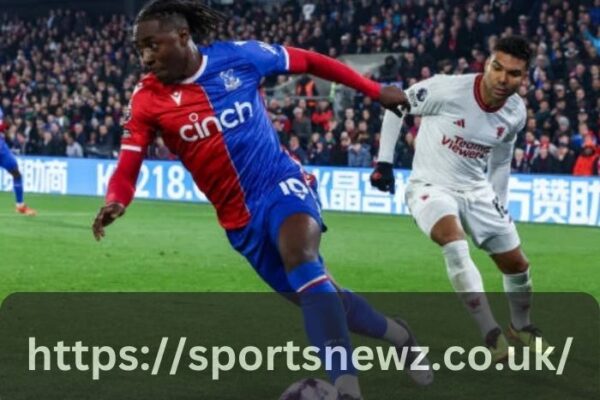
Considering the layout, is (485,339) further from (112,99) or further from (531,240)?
(112,99)

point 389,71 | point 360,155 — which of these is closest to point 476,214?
point 360,155

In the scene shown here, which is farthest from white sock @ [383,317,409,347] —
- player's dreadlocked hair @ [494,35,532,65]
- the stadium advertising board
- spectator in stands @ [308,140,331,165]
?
spectator in stands @ [308,140,331,165]

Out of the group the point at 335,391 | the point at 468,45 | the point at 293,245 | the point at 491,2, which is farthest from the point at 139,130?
the point at 491,2

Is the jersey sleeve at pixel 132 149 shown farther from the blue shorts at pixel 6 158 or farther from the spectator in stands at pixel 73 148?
the spectator in stands at pixel 73 148

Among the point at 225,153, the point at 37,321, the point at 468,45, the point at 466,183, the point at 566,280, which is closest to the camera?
the point at 225,153

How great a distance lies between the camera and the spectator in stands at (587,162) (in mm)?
18781

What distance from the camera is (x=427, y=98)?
7.65m

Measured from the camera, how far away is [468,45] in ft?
78.4

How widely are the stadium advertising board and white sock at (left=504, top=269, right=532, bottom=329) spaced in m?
10.8

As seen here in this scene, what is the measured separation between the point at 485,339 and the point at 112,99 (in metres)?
22.7

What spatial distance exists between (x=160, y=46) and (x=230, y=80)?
390 millimetres

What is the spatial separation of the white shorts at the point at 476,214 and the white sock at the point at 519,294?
0.21m

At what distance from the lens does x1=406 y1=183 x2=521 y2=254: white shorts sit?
7.39 meters

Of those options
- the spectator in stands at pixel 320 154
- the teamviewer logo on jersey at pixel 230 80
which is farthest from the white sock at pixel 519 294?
the spectator in stands at pixel 320 154
